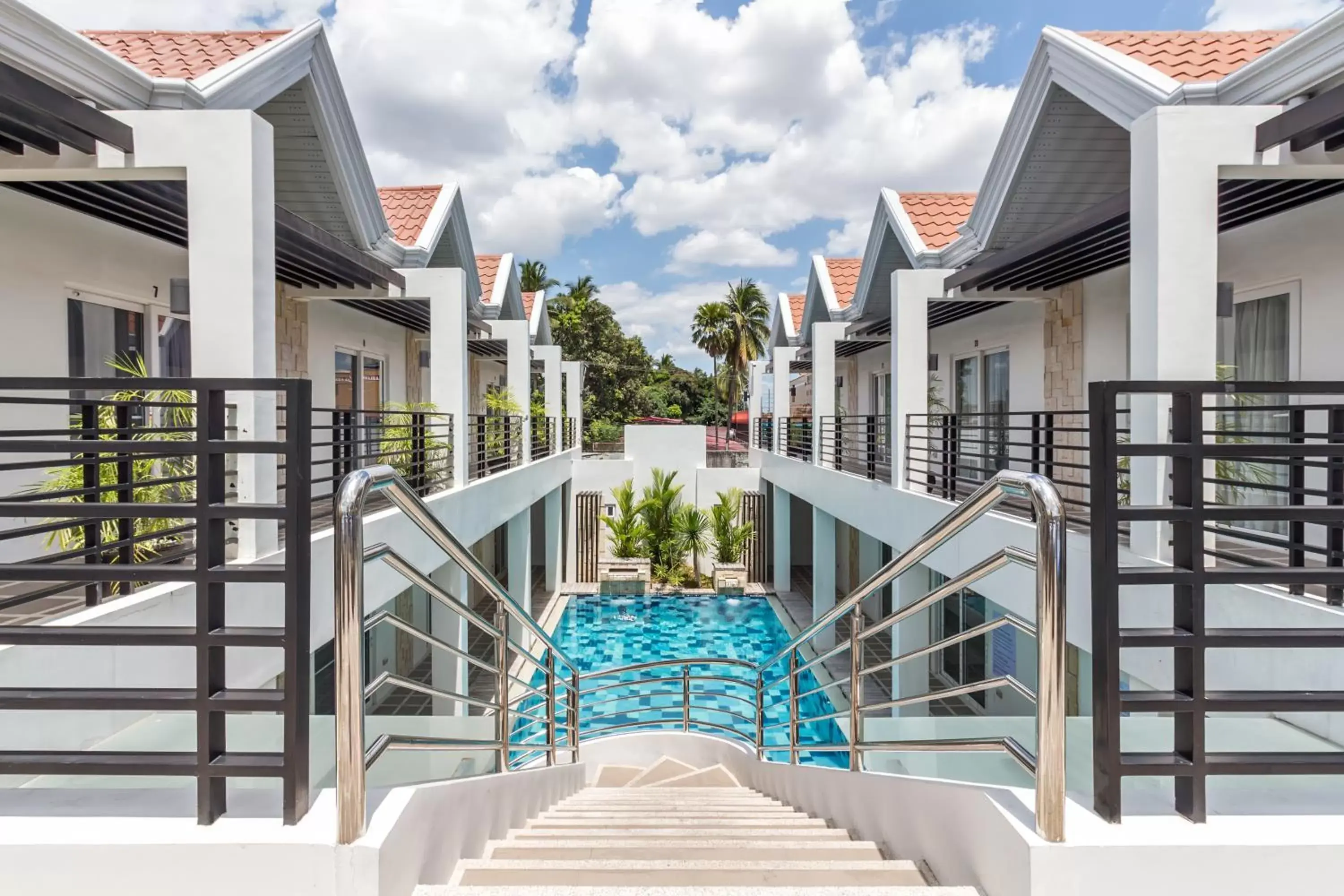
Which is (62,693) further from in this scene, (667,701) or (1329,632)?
(667,701)

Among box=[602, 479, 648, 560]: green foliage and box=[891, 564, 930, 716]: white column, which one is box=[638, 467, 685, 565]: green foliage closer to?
box=[602, 479, 648, 560]: green foliage

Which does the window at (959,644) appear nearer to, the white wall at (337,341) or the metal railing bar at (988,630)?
the metal railing bar at (988,630)

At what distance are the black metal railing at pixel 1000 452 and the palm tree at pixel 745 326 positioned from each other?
1337 inches

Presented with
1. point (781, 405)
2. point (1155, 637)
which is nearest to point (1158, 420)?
point (1155, 637)

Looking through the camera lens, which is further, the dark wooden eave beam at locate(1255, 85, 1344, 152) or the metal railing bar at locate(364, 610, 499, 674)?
the dark wooden eave beam at locate(1255, 85, 1344, 152)

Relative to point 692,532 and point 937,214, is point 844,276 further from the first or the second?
point 692,532

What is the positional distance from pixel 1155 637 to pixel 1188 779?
1.35ft

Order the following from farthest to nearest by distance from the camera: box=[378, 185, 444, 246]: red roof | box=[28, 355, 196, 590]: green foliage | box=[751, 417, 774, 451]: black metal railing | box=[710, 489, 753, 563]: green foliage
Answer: box=[751, 417, 774, 451]: black metal railing, box=[710, 489, 753, 563]: green foliage, box=[378, 185, 444, 246]: red roof, box=[28, 355, 196, 590]: green foliage

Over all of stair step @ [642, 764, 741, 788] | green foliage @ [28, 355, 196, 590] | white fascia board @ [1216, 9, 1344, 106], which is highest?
white fascia board @ [1216, 9, 1344, 106]

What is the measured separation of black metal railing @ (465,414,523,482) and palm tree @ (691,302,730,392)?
108ft

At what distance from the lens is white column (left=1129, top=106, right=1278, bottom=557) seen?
490cm

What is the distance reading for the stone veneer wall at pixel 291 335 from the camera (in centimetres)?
993

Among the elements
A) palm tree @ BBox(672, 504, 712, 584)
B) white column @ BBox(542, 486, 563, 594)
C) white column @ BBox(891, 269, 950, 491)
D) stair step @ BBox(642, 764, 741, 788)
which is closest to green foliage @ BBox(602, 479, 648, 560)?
palm tree @ BBox(672, 504, 712, 584)

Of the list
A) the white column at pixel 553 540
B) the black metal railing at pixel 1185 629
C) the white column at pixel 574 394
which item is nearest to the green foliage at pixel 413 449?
the black metal railing at pixel 1185 629
